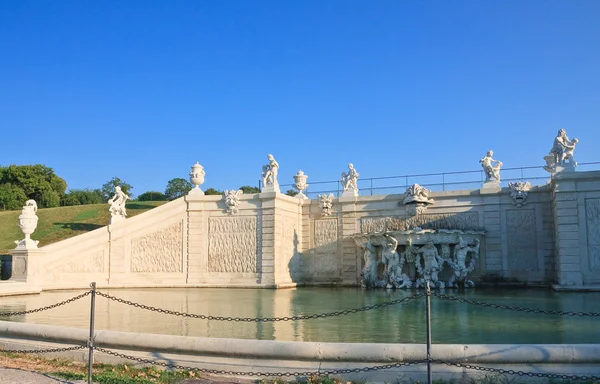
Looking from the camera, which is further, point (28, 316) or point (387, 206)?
point (387, 206)

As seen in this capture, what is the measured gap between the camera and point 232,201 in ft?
80.9

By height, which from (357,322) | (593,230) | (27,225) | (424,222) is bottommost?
(357,322)

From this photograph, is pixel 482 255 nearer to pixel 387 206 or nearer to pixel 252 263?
pixel 387 206

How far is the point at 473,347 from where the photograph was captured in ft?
22.0

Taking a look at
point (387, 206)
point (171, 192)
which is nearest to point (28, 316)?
point (387, 206)

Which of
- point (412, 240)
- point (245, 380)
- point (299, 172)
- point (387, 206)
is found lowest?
point (245, 380)

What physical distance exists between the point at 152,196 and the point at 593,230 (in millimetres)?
44795

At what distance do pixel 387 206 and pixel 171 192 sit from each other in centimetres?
4088

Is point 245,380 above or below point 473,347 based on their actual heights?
below

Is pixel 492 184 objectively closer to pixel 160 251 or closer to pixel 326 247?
pixel 326 247

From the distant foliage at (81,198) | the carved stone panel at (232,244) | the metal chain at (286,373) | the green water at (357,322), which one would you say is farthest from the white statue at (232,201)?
the distant foliage at (81,198)

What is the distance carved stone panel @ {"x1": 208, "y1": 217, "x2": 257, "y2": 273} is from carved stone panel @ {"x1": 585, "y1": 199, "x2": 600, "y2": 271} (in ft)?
45.2

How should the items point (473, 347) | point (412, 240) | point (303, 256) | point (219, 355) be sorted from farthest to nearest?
point (303, 256) < point (412, 240) < point (219, 355) < point (473, 347)

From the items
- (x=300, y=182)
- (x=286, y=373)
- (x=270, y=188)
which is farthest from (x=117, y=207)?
(x=286, y=373)
